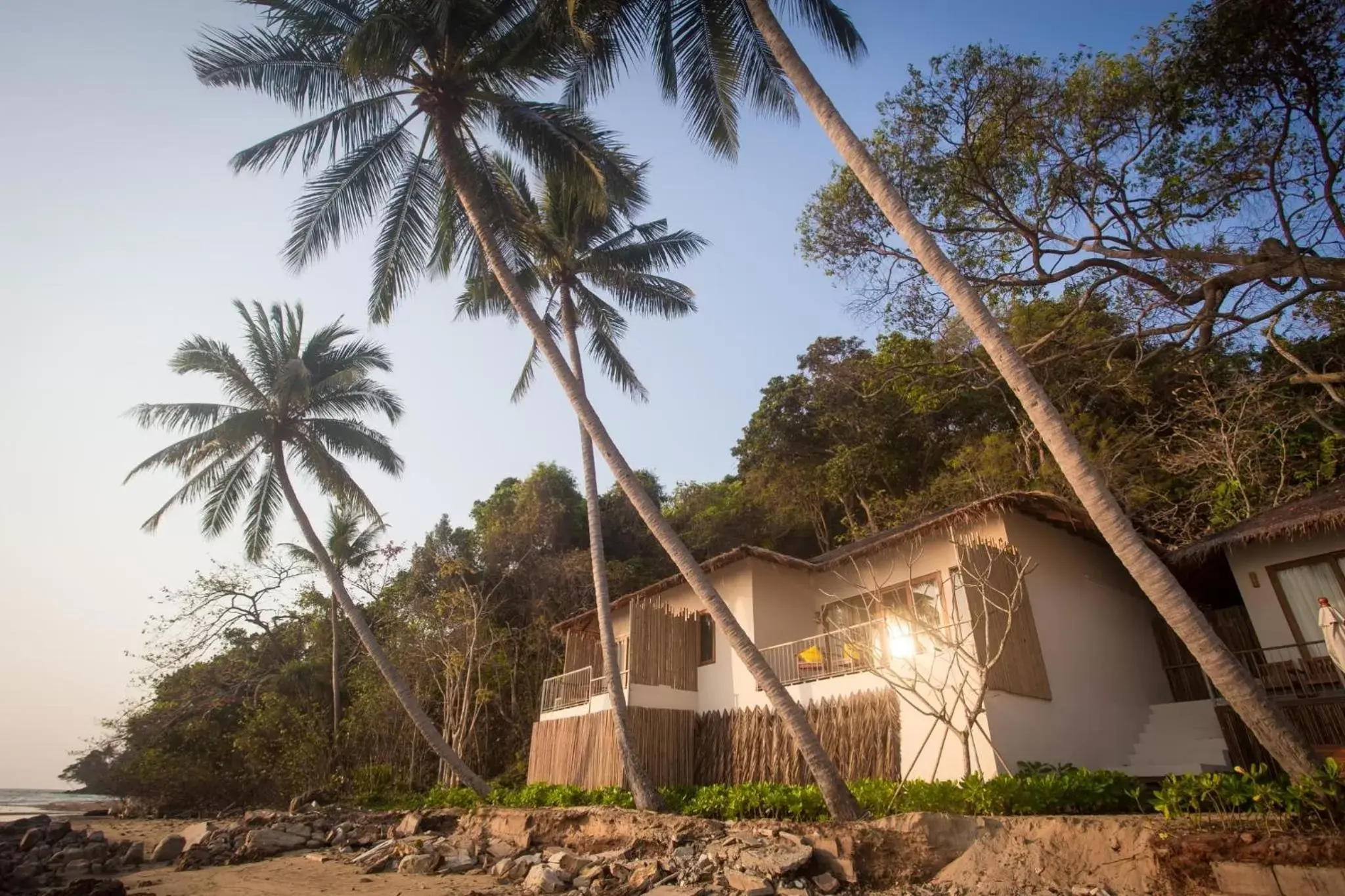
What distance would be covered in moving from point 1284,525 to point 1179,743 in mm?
3570

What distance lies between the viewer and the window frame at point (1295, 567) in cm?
1026

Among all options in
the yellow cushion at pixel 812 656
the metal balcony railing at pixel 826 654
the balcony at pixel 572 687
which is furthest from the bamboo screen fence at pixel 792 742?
the balcony at pixel 572 687

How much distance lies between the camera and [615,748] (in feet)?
41.6

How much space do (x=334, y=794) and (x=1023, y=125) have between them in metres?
21.2

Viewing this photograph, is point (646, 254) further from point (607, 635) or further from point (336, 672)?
point (336, 672)

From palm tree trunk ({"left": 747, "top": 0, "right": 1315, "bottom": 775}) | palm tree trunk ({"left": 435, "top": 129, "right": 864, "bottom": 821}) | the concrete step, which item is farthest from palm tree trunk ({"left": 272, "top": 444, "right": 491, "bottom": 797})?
palm tree trunk ({"left": 747, "top": 0, "right": 1315, "bottom": 775})

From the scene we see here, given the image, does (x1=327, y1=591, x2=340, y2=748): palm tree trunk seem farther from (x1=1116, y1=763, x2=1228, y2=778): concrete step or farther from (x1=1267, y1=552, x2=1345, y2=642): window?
(x1=1267, y1=552, x2=1345, y2=642): window

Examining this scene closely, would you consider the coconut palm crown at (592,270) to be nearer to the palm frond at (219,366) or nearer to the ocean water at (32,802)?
the palm frond at (219,366)

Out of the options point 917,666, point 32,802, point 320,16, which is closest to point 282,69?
point 320,16

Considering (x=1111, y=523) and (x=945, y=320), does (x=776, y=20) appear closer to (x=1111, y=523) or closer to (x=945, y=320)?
(x=945, y=320)

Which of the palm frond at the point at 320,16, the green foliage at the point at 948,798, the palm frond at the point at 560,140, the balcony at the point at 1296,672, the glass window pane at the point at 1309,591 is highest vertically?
the palm frond at the point at 320,16

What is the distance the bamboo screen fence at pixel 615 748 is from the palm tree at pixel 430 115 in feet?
11.4

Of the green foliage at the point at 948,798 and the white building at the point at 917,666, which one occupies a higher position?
the white building at the point at 917,666

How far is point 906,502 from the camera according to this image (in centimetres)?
1880
